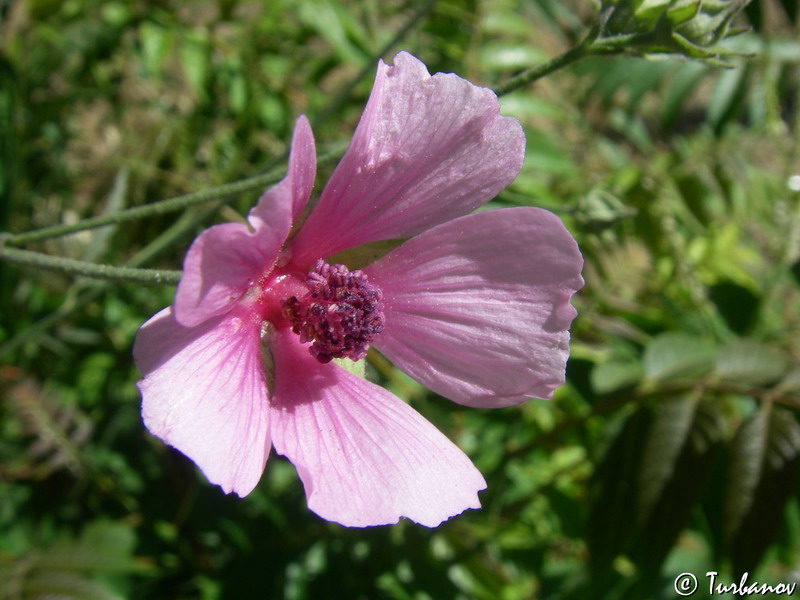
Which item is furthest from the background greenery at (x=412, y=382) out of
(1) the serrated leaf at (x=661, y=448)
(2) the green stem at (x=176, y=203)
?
(2) the green stem at (x=176, y=203)

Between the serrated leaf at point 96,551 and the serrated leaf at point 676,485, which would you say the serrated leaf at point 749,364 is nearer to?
the serrated leaf at point 676,485

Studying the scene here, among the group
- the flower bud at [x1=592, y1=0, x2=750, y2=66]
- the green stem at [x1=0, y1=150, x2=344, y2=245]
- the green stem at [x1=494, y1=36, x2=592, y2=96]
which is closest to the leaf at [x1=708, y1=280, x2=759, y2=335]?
the flower bud at [x1=592, y1=0, x2=750, y2=66]

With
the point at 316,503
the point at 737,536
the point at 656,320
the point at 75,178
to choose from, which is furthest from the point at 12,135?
the point at 737,536

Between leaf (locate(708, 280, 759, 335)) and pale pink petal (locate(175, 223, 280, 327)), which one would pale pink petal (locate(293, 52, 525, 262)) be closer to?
pale pink petal (locate(175, 223, 280, 327))

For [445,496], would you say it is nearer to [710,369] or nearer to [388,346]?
[388,346]

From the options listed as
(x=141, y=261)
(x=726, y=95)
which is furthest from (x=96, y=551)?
(x=726, y=95)
